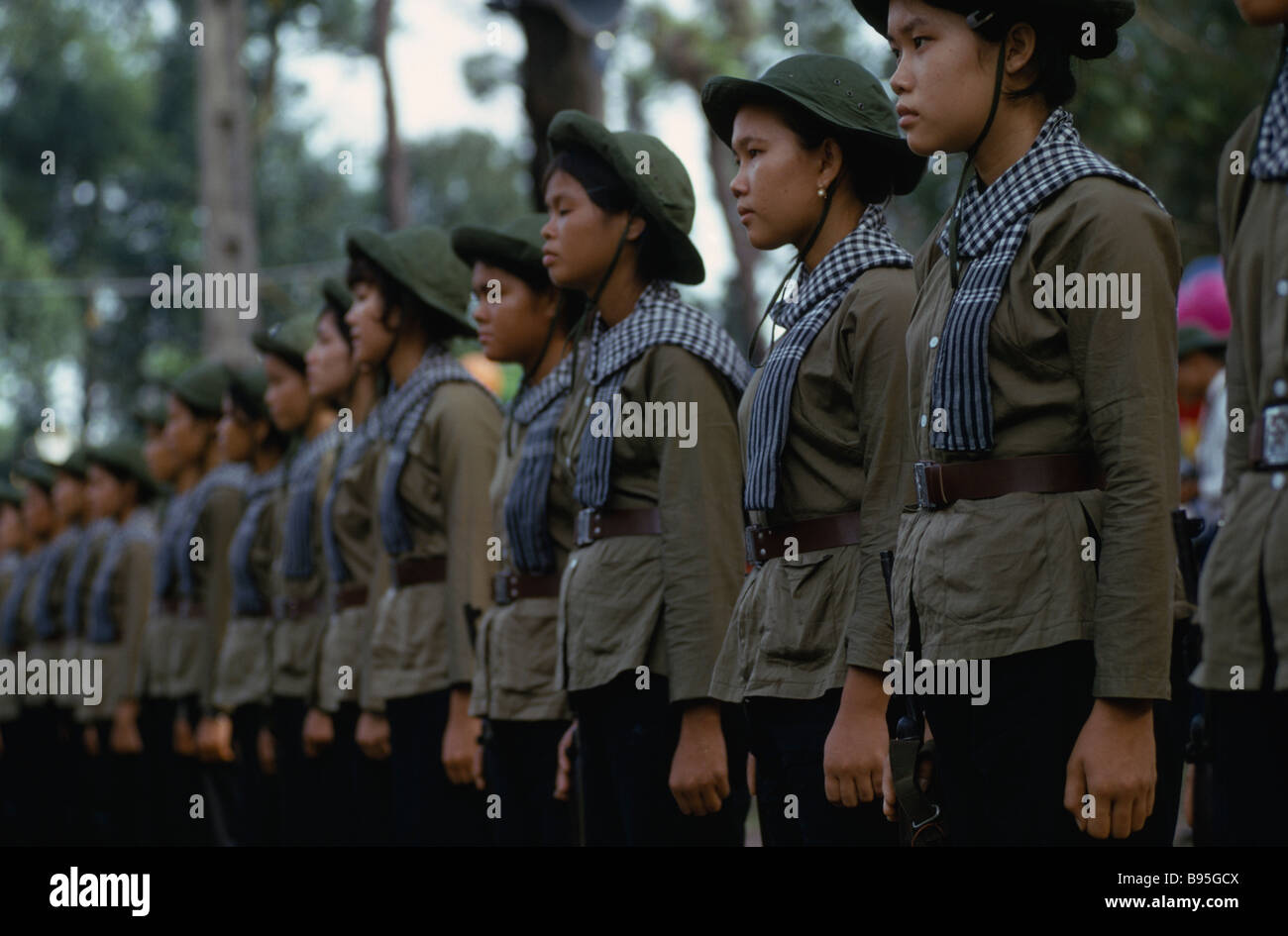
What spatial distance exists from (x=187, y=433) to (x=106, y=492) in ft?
7.92

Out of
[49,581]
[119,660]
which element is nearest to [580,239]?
[119,660]

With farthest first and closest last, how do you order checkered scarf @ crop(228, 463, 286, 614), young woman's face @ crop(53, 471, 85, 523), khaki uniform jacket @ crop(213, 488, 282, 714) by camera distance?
young woman's face @ crop(53, 471, 85, 523) → checkered scarf @ crop(228, 463, 286, 614) → khaki uniform jacket @ crop(213, 488, 282, 714)

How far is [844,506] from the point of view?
4180 millimetres

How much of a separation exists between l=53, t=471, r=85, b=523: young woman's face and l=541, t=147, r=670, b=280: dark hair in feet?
29.5

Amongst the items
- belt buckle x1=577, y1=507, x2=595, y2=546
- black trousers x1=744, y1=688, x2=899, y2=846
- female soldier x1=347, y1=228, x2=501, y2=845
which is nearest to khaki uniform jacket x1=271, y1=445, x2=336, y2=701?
female soldier x1=347, y1=228, x2=501, y2=845

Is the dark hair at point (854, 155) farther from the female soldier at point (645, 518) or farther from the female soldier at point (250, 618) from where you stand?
the female soldier at point (250, 618)

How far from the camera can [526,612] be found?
5637 millimetres

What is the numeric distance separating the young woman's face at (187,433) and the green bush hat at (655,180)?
16.8 feet

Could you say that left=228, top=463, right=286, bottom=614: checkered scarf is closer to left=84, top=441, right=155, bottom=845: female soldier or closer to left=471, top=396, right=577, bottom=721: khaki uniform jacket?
left=84, top=441, right=155, bottom=845: female soldier

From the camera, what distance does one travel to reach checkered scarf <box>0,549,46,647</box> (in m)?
13.9

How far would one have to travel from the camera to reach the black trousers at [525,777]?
567 cm

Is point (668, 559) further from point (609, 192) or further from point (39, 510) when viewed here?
point (39, 510)
